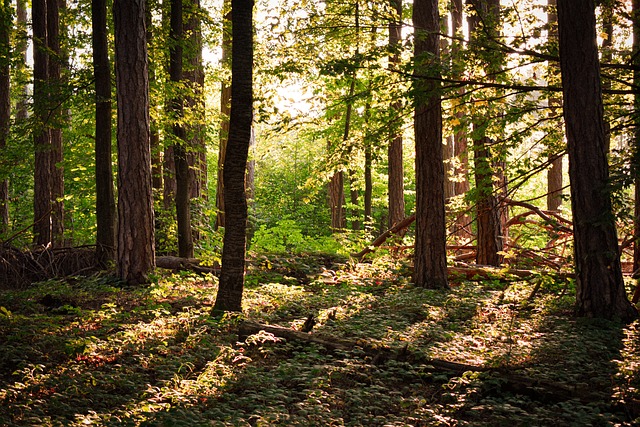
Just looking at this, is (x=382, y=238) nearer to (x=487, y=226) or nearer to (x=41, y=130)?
(x=487, y=226)

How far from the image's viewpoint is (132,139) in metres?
10.2

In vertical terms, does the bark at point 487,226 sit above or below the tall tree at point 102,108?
below

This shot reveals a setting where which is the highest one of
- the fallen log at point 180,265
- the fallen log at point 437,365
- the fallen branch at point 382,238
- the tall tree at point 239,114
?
the tall tree at point 239,114

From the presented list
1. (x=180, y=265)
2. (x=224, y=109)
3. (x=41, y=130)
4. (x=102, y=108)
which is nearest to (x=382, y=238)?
(x=180, y=265)

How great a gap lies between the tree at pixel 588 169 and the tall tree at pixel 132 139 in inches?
284

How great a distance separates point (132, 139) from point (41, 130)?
3374mm

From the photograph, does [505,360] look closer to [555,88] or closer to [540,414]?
[540,414]

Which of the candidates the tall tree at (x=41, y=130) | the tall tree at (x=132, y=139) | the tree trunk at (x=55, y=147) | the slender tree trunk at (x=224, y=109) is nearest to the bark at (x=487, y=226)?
the tall tree at (x=132, y=139)

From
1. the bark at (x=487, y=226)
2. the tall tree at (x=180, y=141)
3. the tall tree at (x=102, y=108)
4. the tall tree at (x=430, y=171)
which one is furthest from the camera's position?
the tall tree at (x=180, y=141)

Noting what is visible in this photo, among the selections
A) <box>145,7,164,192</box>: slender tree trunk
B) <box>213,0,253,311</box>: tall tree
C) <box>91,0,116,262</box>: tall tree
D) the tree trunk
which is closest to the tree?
<box>213,0,253,311</box>: tall tree

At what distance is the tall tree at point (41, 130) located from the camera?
38.1ft

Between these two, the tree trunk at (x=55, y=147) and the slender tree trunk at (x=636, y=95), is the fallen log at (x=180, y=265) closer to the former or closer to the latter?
the tree trunk at (x=55, y=147)

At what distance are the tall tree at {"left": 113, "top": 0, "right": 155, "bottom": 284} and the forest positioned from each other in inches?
1.4

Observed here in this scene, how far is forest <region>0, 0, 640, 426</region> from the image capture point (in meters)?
4.98
